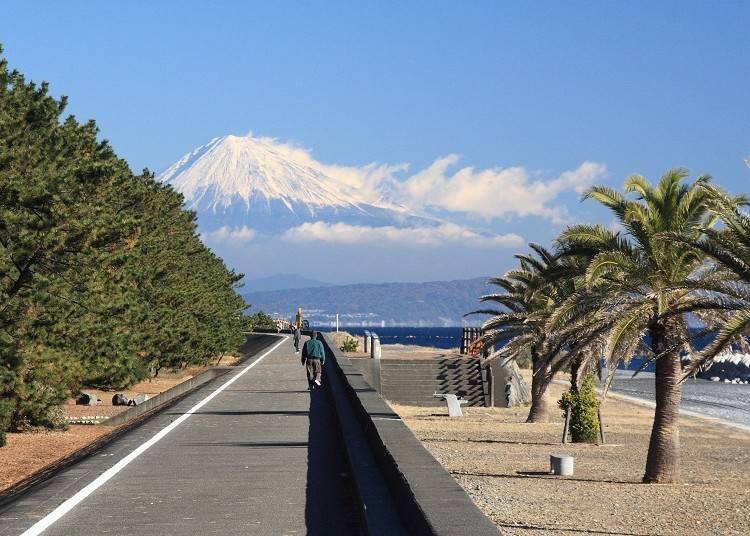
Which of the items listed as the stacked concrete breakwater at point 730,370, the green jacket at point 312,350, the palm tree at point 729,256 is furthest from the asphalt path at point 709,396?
the palm tree at point 729,256

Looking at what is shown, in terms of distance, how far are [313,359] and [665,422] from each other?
9.80m

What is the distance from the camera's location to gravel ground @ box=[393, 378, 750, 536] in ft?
66.6

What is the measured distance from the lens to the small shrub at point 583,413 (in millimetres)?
39719

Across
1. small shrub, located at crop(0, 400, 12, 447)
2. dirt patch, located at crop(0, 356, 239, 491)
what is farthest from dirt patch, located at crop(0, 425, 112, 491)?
small shrub, located at crop(0, 400, 12, 447)

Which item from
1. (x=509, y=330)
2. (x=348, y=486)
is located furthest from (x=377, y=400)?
(x=509, y=330)

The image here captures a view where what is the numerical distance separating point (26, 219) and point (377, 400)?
7842mm

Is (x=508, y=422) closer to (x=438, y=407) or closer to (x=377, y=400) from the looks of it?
(x=438, y=407)

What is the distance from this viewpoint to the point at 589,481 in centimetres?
2867

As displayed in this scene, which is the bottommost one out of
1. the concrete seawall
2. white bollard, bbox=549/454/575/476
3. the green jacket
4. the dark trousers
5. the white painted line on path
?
white bollard, bbox=549/454/575/476

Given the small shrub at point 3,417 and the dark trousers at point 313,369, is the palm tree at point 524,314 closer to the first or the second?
the dark trousers at point 313,369

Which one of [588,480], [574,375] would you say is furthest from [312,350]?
[574,375]

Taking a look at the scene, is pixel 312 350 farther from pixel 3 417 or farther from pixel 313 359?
pixel 3 417

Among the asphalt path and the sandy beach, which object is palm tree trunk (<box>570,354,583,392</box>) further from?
the asphalt path

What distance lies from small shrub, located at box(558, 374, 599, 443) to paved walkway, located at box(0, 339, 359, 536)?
17862 millimetres
